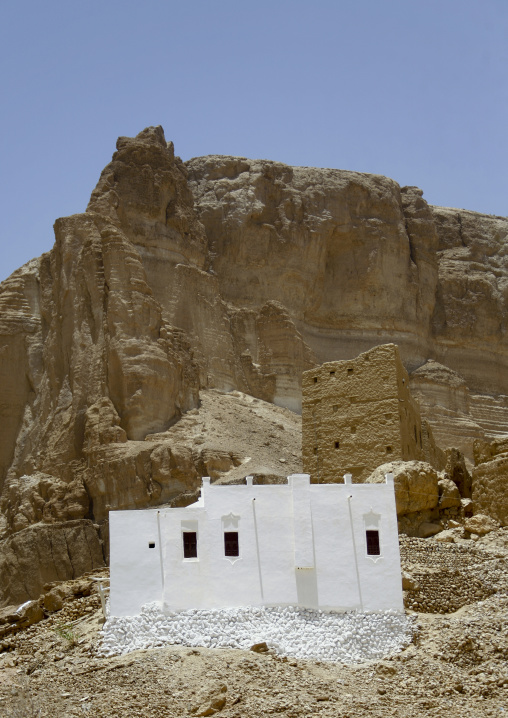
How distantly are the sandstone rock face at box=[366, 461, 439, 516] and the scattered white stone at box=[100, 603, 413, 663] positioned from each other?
4731mm

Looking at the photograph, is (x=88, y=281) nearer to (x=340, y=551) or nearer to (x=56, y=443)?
(x=56, y=443)

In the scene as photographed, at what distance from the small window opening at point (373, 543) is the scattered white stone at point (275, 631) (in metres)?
1.33

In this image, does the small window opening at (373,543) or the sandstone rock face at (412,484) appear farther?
the sandstone rock face at (412,484)

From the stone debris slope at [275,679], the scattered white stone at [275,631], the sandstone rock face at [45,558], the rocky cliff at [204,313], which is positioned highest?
the rocky cliff at [204,313]

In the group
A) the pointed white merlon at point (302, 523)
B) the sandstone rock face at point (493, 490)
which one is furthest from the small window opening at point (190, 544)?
the sandstone rock face at point (493, 490)

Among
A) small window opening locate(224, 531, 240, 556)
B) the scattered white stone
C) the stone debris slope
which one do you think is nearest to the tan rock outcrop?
the stone debris slope

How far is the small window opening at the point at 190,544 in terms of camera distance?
87.1ft

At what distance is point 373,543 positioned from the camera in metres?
26.6

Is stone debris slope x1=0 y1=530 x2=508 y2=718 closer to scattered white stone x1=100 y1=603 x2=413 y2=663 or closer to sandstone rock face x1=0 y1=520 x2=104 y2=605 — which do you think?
scattered white stone x1=100 y1=603 x2=413 y2=663

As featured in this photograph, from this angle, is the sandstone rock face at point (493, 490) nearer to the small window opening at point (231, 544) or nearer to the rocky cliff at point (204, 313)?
the small window opening at point (231, 544)

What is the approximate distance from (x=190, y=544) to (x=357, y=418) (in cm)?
831

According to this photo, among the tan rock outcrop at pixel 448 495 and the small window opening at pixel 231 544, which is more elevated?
the tan rock outcrop at pixel 448 495

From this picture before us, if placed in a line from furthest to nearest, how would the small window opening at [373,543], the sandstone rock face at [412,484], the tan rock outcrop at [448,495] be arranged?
the tan rock outcrop at [448,495]
the sandstone rock face at [412,484]
the small window opening at [373,543]

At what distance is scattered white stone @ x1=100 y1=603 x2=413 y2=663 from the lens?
2506 cm
